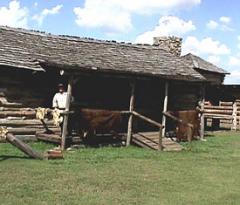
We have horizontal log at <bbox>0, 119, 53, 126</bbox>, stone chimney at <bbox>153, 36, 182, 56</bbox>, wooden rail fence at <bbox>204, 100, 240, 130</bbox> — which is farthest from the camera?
wooden rail fence at <bbox>204, 100, 240, 130</bbox>

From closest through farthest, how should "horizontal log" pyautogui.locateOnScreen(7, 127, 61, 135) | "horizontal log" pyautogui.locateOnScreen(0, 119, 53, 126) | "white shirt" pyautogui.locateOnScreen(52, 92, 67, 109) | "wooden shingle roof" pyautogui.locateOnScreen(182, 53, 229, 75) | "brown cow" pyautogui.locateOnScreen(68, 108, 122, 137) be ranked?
1. "white shirt" pyautogui.locateOnScreen(52, 92, 67, 109)
2. "brown cow" pyautogui.locateOnScreen(68, 108, 122, 137)
3. "horizontal log" pyautogui.locateOnScreen(0, 119, 53, 126)
4. "horizontal log" pyautogui.locateOnScreen(7, 127, 61, 135)
5. "wooden shingle roof" pyautogui.locateOnScreen(182, 53, 229, 75)

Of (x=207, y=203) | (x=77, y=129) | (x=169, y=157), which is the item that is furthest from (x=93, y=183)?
(x=77, y=129)

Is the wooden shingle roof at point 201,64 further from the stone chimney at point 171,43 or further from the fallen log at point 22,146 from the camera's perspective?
the fallen log at point 22,146

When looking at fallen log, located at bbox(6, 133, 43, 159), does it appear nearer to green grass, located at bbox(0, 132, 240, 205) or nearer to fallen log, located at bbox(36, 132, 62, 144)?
green grass, located at bbox(0, 132, 240, 205)

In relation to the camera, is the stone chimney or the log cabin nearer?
the log cabin

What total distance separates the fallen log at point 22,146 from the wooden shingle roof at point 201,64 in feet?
82.3

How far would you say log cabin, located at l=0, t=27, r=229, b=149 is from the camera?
17.9 metres

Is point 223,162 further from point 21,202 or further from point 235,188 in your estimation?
point 21,202

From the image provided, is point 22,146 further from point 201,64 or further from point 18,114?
point 201,64

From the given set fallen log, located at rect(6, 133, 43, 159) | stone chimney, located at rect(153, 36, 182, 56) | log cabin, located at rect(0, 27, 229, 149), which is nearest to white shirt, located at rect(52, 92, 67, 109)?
log cabin, located at rect(0, 27, 229, 149)

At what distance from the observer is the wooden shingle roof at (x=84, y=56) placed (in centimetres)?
1785

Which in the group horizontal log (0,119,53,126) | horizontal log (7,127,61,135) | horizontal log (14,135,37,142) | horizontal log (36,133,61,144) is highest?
horizontal log (0,119,53,126)

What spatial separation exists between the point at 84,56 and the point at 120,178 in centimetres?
939

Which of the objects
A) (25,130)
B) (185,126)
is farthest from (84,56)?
(185,126)
